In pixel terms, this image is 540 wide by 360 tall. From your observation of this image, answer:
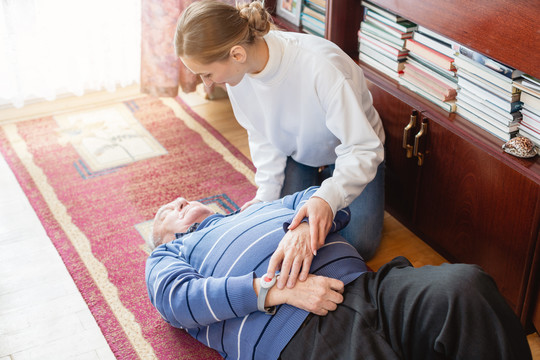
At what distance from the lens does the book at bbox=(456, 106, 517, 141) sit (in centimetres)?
176

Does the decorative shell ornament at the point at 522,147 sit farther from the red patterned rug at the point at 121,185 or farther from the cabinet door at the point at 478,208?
the red patterned rug at the point at 121,185

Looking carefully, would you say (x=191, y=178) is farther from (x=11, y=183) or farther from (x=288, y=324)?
(x=288, y=324)

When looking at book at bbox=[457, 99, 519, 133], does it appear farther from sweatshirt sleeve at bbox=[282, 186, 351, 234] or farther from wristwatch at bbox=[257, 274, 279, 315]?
wristwatch at bbox=[257, 274, 279, 315]

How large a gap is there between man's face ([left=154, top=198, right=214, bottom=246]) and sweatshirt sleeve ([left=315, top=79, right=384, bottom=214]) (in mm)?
392

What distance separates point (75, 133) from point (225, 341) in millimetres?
1633

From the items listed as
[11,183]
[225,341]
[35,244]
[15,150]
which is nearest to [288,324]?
[225,341]

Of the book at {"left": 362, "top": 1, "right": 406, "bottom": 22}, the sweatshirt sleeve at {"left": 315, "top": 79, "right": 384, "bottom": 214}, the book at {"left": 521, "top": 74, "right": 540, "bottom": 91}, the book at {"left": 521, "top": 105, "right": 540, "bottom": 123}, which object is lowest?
the sweatshirt sleeve at {"left": 315, "top": 79, "right": 384, "bottom": 214}

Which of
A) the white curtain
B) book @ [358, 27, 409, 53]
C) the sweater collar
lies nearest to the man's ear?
the sweater collar

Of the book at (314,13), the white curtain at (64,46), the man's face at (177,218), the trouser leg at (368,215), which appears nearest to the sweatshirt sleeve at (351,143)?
the trouser leg at (368,215)

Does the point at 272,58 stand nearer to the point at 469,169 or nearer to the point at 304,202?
the point at 304,202

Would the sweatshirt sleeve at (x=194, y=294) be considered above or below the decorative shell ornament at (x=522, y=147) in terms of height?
below

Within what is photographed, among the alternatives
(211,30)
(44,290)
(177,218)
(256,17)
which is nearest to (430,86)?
(256,17)

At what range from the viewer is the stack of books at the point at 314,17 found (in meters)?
2.42

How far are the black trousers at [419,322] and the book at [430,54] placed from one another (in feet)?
2.33
